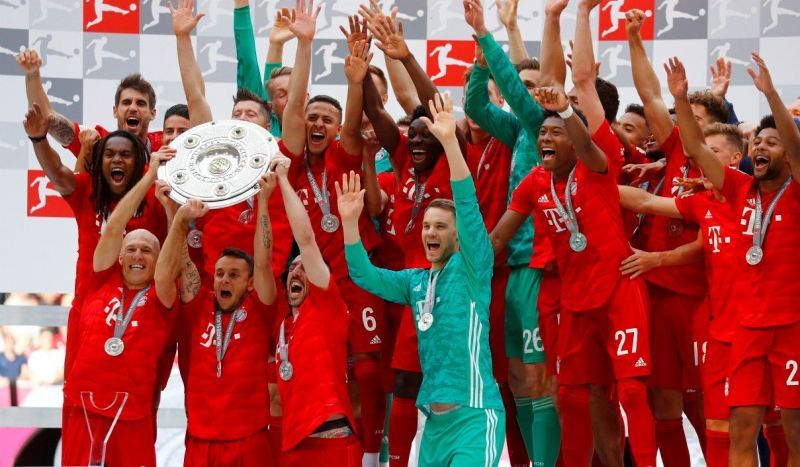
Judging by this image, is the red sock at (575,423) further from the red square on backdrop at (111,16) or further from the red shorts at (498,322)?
the red square on backdrop at (111,16)

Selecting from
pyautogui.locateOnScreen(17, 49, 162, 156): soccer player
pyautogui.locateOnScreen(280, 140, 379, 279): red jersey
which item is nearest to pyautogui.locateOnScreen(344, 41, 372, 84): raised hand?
pyautogui.locateOnScreen(280, 140, 379, 279): red jersey

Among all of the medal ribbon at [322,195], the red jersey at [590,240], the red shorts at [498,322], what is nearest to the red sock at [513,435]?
the red shorts at [498,322]

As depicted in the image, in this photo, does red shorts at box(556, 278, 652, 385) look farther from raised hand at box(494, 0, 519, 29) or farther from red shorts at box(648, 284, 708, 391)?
raised hand at box(494, 0, 519, 29)

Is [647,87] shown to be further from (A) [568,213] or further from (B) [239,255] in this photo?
(B) [239,255]

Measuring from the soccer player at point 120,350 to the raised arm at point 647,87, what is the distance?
2.60m

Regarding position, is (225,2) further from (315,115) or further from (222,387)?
(222,387)

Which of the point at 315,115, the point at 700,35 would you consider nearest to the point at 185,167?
the point at 315,115

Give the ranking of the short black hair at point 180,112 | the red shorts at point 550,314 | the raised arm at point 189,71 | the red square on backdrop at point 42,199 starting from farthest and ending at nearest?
1. the red square on backdrop at point 42,199
2. the short black hair at point 180,112
3. the raised arm at point 189,71
4. the red shorts at point 550,314

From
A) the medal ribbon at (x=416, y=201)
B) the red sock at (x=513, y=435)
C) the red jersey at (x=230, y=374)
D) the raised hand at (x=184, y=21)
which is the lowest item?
the red sock at (x=513, y=435)

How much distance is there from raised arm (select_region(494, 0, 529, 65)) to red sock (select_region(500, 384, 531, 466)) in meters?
2.05

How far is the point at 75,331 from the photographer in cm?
648

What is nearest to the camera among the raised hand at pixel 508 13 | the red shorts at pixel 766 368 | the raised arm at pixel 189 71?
the red shorts at pixel 766 368

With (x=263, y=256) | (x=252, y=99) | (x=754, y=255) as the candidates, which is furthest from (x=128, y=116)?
(x=754, y=255)

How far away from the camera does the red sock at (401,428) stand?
6465 millimetres
